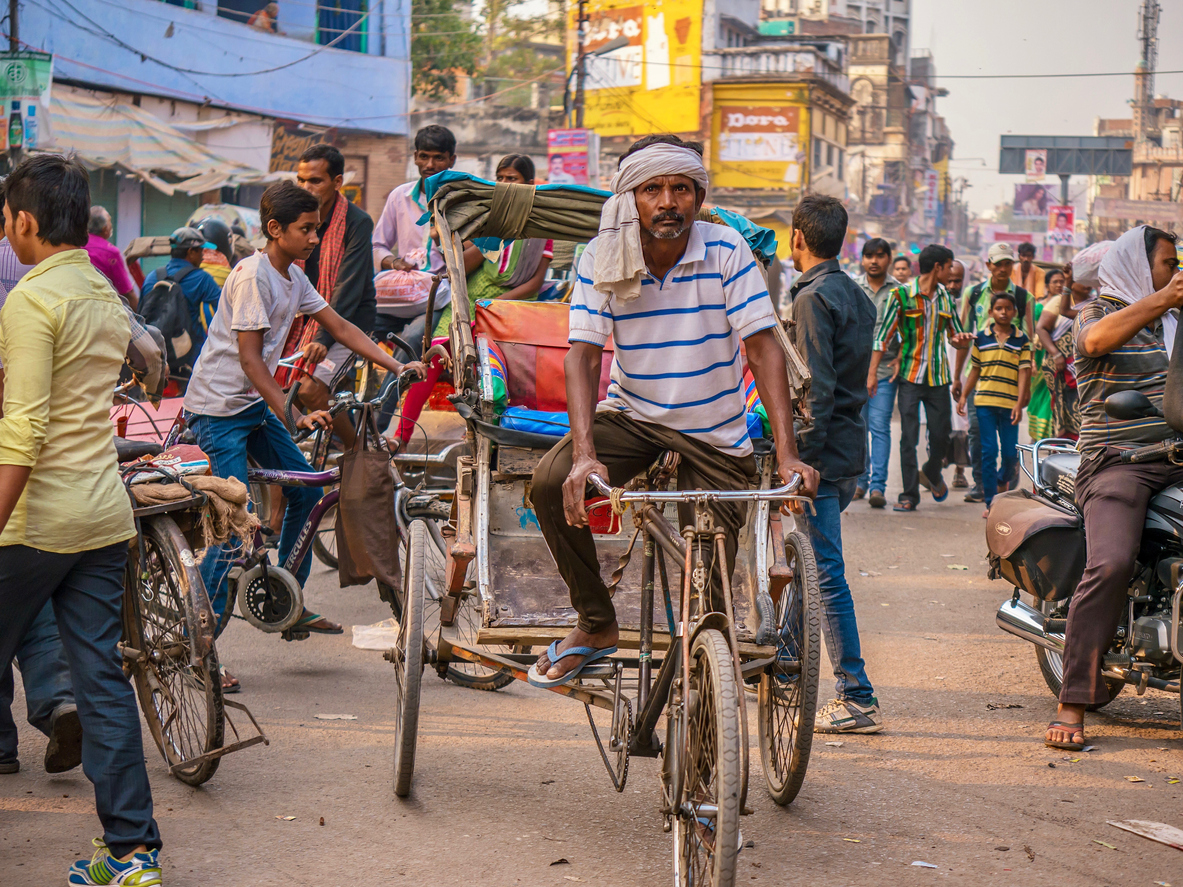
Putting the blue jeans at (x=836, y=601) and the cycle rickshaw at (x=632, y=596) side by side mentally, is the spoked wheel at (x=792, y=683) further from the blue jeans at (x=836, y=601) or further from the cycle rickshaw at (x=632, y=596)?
the blue jeans at (x=836, y=601)

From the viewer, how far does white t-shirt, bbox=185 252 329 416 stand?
17.8 feet

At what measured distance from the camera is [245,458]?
18.6ft

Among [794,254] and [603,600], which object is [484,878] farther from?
[794,254]

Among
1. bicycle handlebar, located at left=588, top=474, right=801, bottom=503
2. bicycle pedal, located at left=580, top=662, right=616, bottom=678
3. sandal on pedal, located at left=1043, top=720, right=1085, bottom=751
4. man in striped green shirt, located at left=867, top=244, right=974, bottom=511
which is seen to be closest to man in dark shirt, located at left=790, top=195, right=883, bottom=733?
sandal on pedal, located at left=1043, top=720, right=1085, bottom=751

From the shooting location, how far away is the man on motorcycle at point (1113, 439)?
486 centimetres

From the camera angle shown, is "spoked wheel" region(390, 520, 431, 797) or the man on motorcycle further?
the man on motorcycle

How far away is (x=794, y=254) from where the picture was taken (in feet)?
18.1

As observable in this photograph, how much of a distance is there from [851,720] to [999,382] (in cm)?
600

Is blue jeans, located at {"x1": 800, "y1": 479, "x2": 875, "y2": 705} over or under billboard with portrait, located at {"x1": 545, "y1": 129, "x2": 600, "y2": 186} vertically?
under

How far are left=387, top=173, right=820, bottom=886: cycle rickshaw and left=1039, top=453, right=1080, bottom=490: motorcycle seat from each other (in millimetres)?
1685

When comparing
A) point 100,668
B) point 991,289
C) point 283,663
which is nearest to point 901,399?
point 991,289

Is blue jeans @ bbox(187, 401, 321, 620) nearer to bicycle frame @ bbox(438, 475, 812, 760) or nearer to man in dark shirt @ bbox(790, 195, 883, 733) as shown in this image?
bicycle frame @ bbox(438, 475, 812, 760)

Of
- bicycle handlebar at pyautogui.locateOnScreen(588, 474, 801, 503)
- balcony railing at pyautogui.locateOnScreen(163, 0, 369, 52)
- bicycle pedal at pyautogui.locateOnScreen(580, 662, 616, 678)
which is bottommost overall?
bicycle pedal at pyautogui.locateOnScreen(580, 662, 616, 678)

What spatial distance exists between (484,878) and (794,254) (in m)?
3.08
